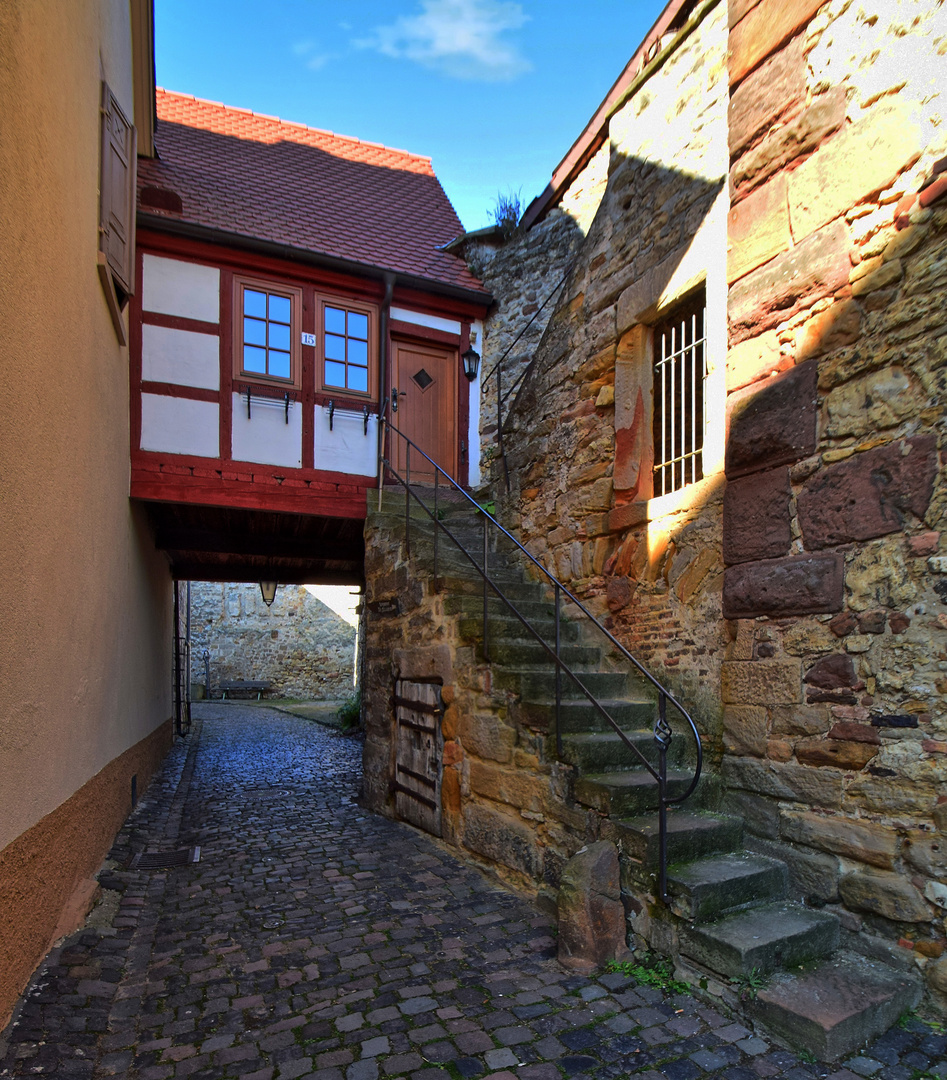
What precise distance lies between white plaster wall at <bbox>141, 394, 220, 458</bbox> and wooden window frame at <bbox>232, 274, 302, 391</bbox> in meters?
0.49

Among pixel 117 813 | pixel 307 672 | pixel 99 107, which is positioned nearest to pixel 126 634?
pixel 117 813

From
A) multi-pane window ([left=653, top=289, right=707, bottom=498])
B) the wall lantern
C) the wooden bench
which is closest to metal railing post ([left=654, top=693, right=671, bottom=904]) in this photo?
multi-pane window ([left=653, top=289, right=707, bottom=498])

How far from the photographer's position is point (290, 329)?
7.23m

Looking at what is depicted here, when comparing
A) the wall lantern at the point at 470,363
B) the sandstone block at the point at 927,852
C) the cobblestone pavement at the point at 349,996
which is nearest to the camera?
the cobblestone pavement at the point at 349,996

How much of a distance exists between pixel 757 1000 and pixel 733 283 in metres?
3.39

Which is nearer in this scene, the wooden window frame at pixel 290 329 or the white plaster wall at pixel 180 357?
the white plaster wall at pixel 180 357

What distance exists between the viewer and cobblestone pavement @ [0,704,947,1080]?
2.50 m

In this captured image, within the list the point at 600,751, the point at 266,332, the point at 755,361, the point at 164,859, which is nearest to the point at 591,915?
the point at 600,751

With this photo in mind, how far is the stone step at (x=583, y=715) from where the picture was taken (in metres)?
4.04

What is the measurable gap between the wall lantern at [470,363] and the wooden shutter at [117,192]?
3.69 meters

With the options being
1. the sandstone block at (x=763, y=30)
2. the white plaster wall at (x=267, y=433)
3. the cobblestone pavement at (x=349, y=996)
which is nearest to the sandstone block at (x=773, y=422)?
the sandstone block at (x=763, y=30)

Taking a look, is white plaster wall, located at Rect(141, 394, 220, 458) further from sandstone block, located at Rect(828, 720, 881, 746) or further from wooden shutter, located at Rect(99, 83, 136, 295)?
sandstone block, located at Rect(828, 720, 881, 746)

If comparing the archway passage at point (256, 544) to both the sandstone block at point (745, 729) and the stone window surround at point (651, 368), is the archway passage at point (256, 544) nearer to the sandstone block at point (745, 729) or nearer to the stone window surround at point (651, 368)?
the stone window surround at point (651, 368)

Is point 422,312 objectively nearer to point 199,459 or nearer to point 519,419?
point 519,419
